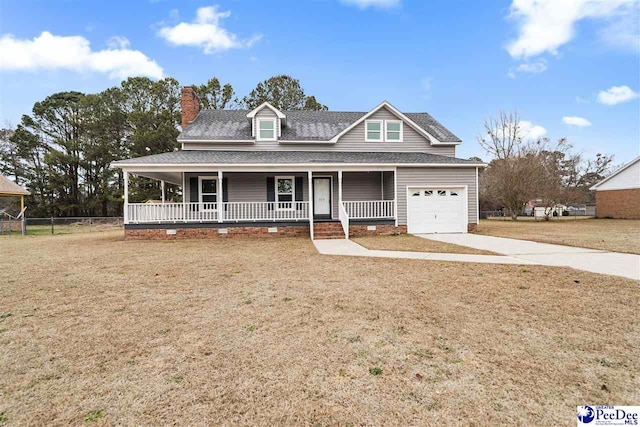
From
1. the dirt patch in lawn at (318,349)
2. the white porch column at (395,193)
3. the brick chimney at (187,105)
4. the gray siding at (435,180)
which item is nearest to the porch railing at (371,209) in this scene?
the white porch column at (395,193)

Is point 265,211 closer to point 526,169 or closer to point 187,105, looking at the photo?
point 187,105

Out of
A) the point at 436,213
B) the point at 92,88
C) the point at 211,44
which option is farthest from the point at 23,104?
the point at 436,213

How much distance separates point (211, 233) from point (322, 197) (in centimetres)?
590

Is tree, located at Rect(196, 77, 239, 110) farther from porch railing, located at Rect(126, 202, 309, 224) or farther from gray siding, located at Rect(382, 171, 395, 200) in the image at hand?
gray siding, located at Rect(382, 171, 395, 200)

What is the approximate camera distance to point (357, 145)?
1794cm

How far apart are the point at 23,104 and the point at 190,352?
4470cm

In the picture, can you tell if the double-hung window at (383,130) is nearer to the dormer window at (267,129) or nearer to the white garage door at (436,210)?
the white garage door at (436,210)

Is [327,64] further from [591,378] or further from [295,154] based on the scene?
[591,378]

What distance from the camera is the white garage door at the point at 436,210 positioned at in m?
15.4

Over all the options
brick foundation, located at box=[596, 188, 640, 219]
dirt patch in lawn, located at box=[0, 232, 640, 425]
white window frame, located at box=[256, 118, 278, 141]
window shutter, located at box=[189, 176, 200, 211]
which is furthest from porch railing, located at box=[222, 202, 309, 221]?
brick foundation, located at box=[596, 188, 640, 219]

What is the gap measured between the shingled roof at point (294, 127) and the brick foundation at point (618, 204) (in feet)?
59.1

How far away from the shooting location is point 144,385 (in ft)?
8.45

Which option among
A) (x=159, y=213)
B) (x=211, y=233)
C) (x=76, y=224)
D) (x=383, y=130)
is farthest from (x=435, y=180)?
(x=76, y=224)

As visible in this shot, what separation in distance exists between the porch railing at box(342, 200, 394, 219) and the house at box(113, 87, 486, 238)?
49 millimetres
